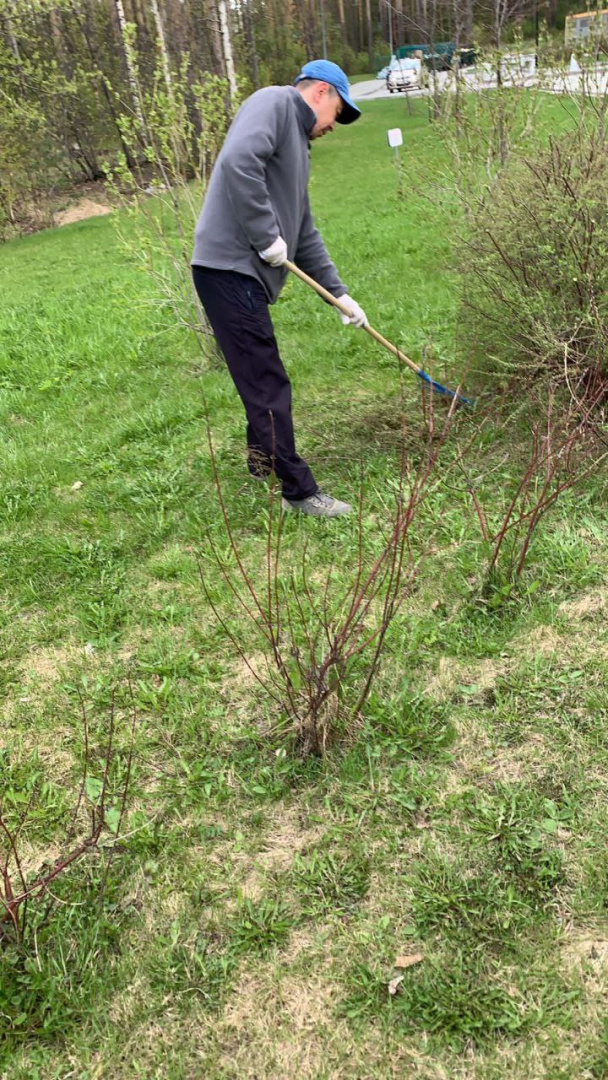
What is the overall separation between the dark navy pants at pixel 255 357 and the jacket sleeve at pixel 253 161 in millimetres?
263

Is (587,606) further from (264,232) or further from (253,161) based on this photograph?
(253,161)

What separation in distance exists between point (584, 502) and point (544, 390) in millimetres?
853

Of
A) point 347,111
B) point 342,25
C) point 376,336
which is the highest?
point 342,25

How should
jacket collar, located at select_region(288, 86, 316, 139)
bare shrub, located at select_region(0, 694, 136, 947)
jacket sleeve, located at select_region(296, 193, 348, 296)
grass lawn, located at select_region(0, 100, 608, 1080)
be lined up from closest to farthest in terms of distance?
1. grass lawn, located at select_region(0, 100, 608, 1080)
2. bare shrub, located at select_region(0, 694, 136, 947)
3. jacket collar, located at select_region(288, 86, 316, 139)
4. jacket sleeve, located at select_region(296, 193, 348, 296)

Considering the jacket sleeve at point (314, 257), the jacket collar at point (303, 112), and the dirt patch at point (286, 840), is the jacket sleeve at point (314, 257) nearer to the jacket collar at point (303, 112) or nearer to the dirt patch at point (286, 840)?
the jacket collar at point (303, 112)

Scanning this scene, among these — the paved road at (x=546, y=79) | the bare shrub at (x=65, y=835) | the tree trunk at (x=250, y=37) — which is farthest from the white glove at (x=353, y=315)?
the tree trunk at (x=250, y=37)

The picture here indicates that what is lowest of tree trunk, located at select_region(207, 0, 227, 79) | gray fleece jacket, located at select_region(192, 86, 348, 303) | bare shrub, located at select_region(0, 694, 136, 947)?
bare shrub, located at select_region(0, 694, 136, 947)

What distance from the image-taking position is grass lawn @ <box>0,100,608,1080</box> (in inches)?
68.6

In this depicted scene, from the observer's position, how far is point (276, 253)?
3307 mm

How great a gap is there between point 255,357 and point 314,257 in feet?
2.72

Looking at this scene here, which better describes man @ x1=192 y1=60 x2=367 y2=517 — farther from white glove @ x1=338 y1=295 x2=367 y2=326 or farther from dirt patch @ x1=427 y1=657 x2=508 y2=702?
dirt patch @ x1=427 y1=657 x2=508 y2=702

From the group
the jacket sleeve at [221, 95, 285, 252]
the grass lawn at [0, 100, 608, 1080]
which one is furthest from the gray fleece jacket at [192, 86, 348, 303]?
the grass lawn at [0, 100, 608, 1080]

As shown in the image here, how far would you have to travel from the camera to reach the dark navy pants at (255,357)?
3.44 m

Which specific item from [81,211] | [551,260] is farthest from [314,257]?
[81,211]
